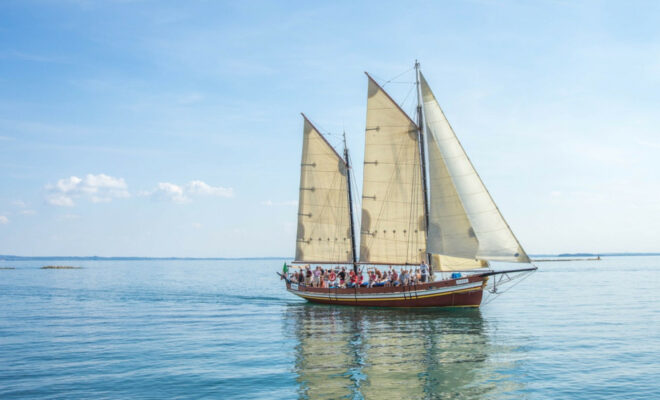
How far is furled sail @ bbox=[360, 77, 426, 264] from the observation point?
4706cm

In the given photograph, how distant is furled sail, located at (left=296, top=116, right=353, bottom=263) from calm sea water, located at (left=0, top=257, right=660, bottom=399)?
285 inches

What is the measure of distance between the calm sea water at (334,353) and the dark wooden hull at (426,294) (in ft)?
3.60

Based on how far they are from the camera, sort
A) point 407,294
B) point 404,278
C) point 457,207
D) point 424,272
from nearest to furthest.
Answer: point 457,207 < point 407,294 < point 424,272 < point 404,278

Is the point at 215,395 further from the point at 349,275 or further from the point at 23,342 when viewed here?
the point at 349,275

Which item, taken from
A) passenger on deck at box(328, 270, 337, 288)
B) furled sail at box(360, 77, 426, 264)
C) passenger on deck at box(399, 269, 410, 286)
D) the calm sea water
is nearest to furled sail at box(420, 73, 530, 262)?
passenger on deck at box(399, 269, 410, 286)

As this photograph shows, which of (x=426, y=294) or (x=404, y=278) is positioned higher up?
(x=404, y=278)

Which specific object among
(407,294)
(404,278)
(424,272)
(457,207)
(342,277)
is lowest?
(407,294)

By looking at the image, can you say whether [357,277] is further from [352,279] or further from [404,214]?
[404,214]

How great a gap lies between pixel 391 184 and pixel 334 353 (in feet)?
74.0

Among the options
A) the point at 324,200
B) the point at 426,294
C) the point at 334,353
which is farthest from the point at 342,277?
the point at 334,353

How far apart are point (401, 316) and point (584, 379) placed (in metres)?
20.1

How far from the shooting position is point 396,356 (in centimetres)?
2653

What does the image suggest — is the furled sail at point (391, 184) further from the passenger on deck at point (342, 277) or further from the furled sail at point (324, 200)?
the furled sail at point (324, 200)

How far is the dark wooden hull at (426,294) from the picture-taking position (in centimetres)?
4328
